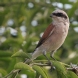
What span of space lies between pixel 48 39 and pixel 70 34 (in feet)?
3.33

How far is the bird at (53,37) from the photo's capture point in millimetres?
3361

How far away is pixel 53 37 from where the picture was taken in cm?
341

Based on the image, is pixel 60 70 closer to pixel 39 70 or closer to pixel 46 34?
pixel 39 70

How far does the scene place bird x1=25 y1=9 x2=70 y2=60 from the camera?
11.0 feet

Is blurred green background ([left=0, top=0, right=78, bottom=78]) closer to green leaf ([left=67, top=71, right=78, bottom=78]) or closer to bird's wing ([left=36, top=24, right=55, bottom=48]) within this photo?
bird's wing ([left=36, top=24, right=55, bottom=48])

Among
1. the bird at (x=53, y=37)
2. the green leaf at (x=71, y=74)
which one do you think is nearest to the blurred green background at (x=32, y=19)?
the bird at (x=53, y=37)

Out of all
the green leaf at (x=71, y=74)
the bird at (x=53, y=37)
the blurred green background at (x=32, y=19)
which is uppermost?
the blurred green background at (x=32, y=19)

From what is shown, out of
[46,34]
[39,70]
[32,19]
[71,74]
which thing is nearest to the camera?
[39,70]

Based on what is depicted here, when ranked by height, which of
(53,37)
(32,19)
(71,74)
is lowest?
(71,74)

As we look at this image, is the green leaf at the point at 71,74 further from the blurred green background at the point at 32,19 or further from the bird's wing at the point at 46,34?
the blurred green background at the point at 32,19

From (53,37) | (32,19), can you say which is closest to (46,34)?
(53,37)

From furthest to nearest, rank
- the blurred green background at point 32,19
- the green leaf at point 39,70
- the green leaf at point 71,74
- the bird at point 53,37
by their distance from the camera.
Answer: the blurred green background at point 32,19, the bird at point 53,37, the green leaf at point 71,74, the green leaf at point 39,70

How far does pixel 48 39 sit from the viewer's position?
11.3 feet

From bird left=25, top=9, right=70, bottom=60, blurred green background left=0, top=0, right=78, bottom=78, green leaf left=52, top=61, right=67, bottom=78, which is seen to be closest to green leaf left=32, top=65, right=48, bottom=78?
green leaf left=52, top=61, right=67, bottom=78
